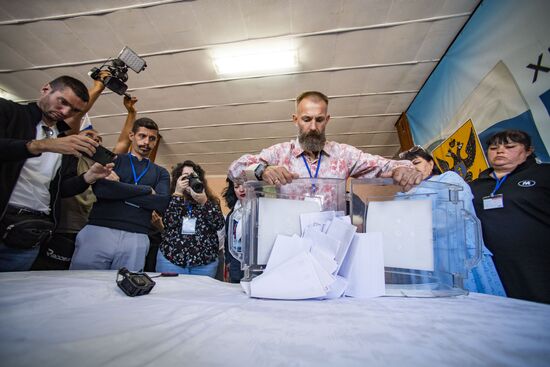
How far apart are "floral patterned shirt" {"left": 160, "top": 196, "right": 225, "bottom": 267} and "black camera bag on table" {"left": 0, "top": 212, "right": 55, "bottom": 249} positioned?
562 millimetres

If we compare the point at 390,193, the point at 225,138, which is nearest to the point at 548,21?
the point at 390,193

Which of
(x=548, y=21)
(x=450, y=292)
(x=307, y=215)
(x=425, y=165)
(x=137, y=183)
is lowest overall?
(x=450, y=292)

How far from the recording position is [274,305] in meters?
0.50

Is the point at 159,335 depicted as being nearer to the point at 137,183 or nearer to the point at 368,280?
the point at 368,280

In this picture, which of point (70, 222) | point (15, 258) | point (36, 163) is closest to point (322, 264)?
point (15, 258)

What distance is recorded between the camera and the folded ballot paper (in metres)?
0.56

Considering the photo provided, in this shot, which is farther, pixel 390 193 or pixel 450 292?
pixel 390 193

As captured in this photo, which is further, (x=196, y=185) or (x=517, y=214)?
(x=196, y=185)

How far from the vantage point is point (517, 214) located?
4.35 ft

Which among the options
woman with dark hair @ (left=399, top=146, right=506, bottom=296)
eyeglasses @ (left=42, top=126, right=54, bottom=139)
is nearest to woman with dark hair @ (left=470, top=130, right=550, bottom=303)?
woman with dark hair @ (left=399, top=146, right=506, bottom=296)

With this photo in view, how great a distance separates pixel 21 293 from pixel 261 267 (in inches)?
21.0

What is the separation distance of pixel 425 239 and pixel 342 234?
0.81 feet

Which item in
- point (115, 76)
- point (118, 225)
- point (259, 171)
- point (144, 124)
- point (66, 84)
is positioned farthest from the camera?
point (115, 76)

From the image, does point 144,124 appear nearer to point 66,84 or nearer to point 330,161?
point 66,84
